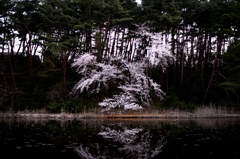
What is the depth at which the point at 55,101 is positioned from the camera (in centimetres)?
2727

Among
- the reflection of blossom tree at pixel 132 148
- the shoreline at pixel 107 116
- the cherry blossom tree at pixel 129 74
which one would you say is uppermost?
the cherry blossom tree at pixel 129 74

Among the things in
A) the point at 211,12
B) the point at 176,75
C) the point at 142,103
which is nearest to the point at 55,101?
the point at 142,103

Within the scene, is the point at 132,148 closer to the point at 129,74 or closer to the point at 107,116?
the point at 107,116

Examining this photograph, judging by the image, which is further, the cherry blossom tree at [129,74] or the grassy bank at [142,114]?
the cherry blossom tree at [129,74]

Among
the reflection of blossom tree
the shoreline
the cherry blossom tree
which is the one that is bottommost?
the shoreline

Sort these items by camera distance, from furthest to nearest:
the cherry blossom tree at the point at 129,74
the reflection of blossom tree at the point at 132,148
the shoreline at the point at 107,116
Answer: the cherry blossom tree at the point at 129,74 → the shoreline at the point at 107,116 → the reflection of blossom tree at the point at 132,148

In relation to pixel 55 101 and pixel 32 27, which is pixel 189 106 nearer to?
pixel 55 101

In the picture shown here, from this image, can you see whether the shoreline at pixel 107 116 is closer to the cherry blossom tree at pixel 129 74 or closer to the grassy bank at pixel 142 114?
the grassy bank at pixel 142 114

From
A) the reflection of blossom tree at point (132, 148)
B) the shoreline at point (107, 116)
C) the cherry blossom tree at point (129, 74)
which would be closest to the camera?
the reflection of blossom tree at point (132, 148)

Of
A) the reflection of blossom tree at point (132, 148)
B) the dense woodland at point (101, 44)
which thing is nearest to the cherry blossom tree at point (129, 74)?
the dense woodland at point (101, 44)

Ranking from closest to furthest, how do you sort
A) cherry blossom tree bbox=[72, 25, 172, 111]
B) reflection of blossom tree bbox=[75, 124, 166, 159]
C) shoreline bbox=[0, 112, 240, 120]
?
reflection of blossom tree bbox=[75, 124, 166, 159], shoreline bbox=[0, 112, 240, 120], cherry blossom tree bbox=[72, 25, 172, 111]

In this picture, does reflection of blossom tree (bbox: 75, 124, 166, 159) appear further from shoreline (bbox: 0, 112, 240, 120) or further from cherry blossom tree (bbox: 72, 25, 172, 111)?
cherry blossom tree (bbox: 72, 25, 172, 111)

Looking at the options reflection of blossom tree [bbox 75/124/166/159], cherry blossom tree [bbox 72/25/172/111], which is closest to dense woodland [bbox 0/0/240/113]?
cherry blossom tree [bbox 72/25/172/111]

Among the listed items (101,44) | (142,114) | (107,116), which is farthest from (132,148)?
A: (101,44)
